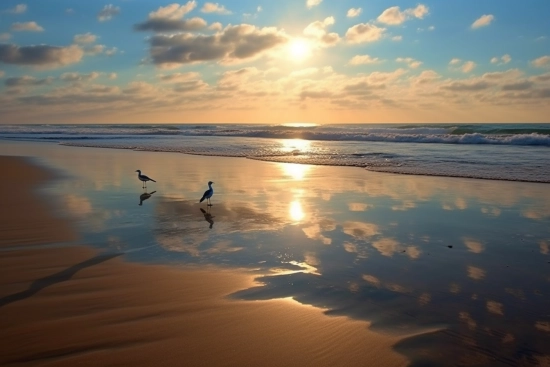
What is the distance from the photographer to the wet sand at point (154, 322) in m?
3.68

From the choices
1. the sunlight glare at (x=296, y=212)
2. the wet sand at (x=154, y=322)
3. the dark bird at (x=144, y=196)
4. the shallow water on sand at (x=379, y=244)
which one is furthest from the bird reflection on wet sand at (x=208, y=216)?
the wet sand at (x=154, y=322)

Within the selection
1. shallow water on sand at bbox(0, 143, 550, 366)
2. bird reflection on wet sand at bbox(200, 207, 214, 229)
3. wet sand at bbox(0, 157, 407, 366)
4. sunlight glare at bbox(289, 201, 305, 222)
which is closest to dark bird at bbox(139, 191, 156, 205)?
shallow water on sand at bbox(0, 143, 550, 366)

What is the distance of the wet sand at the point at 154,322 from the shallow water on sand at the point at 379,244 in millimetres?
342

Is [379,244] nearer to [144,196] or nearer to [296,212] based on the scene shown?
[296,212]

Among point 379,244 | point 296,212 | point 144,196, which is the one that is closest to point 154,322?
point 379,244

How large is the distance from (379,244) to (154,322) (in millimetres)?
3932

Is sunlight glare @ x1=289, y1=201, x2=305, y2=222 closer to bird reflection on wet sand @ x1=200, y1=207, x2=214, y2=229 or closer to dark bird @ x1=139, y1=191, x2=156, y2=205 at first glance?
bird reflection on wet sand @ x1=200, y1=207, x2=214, y2=229

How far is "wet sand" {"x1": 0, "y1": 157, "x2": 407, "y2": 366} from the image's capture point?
368cm

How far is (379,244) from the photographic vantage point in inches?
281

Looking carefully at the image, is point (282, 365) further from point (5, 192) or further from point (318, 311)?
point (5, 192)

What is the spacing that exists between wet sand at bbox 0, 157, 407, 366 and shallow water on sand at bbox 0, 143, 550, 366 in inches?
13.4

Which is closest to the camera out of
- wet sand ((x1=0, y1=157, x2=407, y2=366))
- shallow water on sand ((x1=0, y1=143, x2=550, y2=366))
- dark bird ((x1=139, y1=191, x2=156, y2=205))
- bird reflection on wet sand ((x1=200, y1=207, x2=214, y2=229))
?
wet sand ((x1=0, y1=157, x2=407, y2=366))

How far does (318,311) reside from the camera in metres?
4.60

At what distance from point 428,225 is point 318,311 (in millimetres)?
4483
